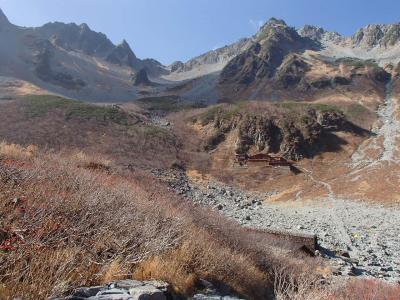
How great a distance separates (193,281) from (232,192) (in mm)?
43673

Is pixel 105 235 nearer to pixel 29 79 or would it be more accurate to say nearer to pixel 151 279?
pixel 151 279

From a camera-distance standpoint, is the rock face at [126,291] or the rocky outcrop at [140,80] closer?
the rock face at [126,291]

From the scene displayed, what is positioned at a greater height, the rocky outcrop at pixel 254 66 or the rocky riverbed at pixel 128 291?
the rocky outcrop at pixel 254 66

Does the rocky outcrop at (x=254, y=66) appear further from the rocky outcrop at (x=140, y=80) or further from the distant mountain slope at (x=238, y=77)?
the rocky outcrop at (x=140, y=80)

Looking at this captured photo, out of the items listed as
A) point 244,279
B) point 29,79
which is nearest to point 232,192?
point 244,279

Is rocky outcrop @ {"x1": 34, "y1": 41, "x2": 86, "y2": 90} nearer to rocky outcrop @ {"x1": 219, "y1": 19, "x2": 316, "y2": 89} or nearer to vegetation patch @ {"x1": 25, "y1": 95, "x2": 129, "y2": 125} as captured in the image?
rocky outcrop @ {"x1": 219, "y1": 19, "x2": 316, "y2": 89}

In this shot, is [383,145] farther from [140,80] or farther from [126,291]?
[140,80]

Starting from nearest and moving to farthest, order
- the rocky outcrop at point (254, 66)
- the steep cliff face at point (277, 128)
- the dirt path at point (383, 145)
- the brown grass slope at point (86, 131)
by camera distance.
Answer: the brown grass slope at point (86, 131), the dirt path at point (383, 145), the steep cliff face at point (277, 128), the rocky outcrop at point (254, 66)

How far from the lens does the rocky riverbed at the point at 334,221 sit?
2142 centimetres

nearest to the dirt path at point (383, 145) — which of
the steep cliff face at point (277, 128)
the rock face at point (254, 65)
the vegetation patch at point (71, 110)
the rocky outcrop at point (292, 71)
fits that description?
the steep cliff face at point (277, 128)

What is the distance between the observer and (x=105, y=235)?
731cm

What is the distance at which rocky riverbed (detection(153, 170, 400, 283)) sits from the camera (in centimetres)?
2142

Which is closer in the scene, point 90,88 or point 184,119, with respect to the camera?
point 184,119

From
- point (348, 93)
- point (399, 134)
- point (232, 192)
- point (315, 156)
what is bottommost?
point (232, 192)
